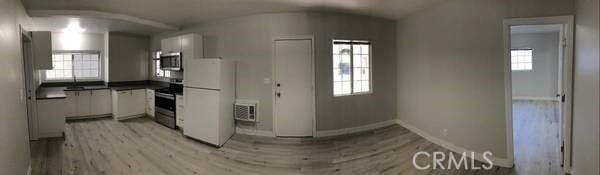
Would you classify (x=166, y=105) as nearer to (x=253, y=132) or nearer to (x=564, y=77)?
(x=253, y=132)

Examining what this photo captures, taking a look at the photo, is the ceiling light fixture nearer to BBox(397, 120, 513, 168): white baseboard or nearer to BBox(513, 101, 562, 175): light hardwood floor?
BBox(397, 120, 513, 168): white baseboard

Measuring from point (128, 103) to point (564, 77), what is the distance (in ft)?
24.8

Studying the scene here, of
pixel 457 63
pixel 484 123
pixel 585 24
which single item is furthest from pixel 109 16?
pixel 585 24

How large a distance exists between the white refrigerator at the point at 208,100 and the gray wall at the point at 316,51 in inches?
17.2

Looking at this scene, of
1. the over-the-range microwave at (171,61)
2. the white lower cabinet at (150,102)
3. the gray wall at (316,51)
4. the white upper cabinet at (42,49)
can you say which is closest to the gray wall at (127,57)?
the white lower cabinet at (150,102)

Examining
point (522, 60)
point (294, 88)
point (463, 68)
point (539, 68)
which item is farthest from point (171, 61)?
point (539, 68)

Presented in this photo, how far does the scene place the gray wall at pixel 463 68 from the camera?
3.33 m

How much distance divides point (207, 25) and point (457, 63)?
4.30 m

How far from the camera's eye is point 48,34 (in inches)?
202

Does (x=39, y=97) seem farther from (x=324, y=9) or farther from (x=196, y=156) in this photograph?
(x=324, y=9)

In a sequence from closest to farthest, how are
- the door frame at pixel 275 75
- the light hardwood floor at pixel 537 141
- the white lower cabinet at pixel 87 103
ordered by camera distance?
the light hardwood floor at pixel 537 141 → the door frame at pixel 275 75 → the white lower cabinet at pixel 87 103

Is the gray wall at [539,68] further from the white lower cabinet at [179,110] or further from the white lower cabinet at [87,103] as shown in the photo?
the white lower cabinet at [87,103]

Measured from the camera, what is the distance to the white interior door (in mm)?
4719

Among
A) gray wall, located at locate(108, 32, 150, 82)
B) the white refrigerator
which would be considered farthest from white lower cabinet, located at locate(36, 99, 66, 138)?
the white refrigerator
